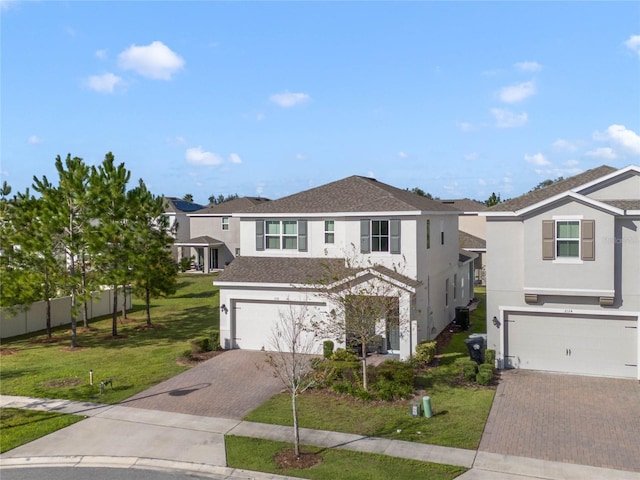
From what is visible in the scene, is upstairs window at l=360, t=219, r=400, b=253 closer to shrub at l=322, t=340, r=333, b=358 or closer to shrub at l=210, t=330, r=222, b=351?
shrub at l=322, t=340, r=333, b=358

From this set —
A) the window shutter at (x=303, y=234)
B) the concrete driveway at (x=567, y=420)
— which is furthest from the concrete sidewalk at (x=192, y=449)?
the window shutter at (x=303, y=234)

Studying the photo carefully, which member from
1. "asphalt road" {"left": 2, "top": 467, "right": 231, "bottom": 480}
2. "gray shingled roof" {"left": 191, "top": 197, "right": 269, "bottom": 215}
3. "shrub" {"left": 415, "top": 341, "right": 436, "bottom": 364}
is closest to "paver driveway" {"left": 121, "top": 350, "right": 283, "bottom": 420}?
"asphalt road" {"left": 2, "top": 467, "right": 231, "bottom": 480}

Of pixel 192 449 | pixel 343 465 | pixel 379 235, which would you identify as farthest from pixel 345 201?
pixel 343 465

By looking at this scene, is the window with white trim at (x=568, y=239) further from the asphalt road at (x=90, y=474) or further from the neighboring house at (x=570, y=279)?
the asphalt road at (x=90, y=474)

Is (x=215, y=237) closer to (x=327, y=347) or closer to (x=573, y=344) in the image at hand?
(x=327, y=347)

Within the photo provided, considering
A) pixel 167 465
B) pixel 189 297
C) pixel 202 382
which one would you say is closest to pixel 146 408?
pixel 202 382

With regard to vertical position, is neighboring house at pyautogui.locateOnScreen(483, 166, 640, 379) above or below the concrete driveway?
above
